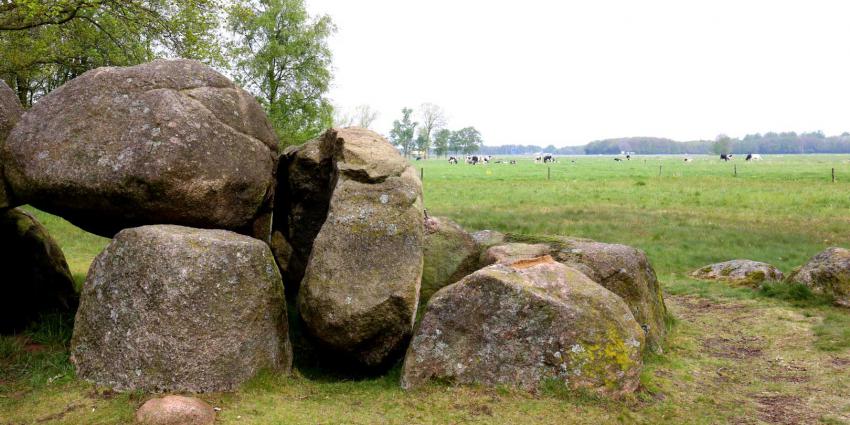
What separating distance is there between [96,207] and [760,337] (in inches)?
487

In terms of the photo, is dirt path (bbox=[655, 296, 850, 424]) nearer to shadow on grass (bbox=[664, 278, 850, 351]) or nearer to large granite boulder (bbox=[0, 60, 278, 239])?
shadow on grass (bbox=[664, 278, 850, 351])

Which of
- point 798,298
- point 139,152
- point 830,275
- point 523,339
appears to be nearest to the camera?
point 523,339

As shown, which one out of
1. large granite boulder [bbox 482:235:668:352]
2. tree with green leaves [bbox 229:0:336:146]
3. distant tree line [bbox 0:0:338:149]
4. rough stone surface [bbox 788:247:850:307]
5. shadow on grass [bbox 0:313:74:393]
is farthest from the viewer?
tree with green leaves [bbox 229:0:336:146]

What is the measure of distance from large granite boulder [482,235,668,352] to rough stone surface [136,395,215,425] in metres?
5.77

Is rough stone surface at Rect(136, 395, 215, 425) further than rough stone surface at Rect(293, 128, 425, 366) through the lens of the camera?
No

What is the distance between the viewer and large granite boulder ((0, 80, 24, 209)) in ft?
37.7

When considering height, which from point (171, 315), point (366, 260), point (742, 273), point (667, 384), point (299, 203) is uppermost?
point (299, 203)

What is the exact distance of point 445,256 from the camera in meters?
13.3

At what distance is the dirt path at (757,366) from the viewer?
31.3ft

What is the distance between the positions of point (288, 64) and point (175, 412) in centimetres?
4603

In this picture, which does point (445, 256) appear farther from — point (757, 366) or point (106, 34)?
point (106, 34)

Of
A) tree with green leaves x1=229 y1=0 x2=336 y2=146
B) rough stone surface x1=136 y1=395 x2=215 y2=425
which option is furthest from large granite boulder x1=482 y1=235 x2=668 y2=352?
tree with green leaves x1=229 y1=0 x2=336 y2=146

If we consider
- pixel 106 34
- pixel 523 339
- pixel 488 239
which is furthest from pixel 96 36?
A: pixel 523 339

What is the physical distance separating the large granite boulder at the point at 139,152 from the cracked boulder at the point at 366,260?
5.94 ft
